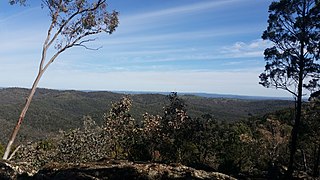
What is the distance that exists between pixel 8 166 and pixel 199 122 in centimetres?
2223

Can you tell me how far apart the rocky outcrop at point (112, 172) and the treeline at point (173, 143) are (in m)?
8.26

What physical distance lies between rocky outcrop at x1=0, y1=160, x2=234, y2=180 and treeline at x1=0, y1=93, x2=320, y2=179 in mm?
8263

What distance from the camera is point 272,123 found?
38.4 m

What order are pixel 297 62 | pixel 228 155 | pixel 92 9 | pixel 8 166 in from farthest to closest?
pixel 228 155, pixel 297 62, pixel 92 9, pixel 8 166

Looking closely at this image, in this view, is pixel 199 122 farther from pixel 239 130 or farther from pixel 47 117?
pixel 47 117

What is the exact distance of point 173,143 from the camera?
29.6 metres

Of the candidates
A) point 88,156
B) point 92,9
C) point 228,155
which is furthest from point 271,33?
point 228,155

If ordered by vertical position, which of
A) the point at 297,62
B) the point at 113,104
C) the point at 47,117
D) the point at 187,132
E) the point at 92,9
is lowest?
the point at 47,117

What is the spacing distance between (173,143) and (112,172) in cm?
2136

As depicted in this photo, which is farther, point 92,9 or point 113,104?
point 113,104

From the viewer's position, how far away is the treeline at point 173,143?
2294cm

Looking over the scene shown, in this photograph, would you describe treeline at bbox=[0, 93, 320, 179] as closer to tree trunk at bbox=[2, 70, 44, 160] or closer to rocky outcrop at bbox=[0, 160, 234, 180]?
tree trunk at bbox=[2, 70, 44, 160]

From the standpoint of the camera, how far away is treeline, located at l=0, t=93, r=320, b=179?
903 inches

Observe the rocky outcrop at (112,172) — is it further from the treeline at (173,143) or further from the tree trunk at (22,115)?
the treeline at (173,143)
